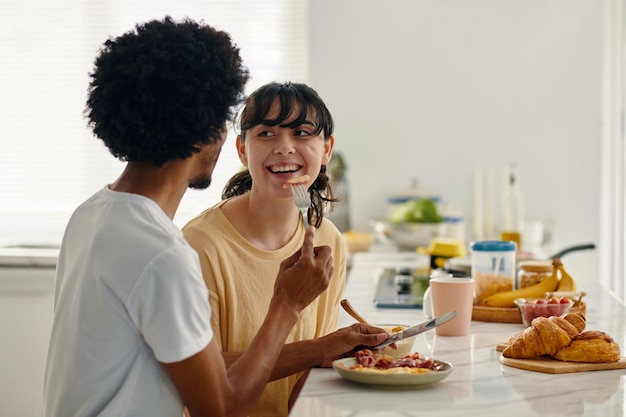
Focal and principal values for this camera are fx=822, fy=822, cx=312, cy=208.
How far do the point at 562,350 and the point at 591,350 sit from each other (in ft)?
0.17

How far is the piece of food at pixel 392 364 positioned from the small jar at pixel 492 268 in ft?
2.36

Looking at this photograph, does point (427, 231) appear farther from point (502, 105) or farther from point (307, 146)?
point (307, 146)

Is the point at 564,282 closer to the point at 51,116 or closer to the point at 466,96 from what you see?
the point at 466,96

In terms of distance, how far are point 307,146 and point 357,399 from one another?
0.72 meters

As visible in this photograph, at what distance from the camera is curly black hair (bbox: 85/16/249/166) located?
128cm

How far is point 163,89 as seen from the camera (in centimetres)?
128

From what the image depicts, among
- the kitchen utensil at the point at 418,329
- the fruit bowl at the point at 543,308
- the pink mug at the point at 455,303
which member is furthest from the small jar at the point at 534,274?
the kitchen utensil at the point at 418,329

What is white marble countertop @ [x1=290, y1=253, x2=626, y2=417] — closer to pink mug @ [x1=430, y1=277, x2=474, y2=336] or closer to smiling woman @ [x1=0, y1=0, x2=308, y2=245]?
pink mug @ [x1=430, y1=277, x2=474, y2=336]

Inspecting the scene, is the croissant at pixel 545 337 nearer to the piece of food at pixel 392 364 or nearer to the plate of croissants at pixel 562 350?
the plate of croissants at pixel 562 350

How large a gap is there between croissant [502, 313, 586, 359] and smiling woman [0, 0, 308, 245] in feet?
10.5

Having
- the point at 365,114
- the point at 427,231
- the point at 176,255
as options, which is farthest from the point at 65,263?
the point at 365,114

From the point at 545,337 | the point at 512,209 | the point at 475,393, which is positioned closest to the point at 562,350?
the point at 545,337

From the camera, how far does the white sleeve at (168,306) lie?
1215 mm

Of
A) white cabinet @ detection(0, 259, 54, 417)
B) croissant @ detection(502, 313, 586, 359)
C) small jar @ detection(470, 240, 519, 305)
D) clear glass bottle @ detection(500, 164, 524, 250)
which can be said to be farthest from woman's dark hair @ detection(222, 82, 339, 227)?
clear glass bottle @ detection(500, 164, 524, 250)
